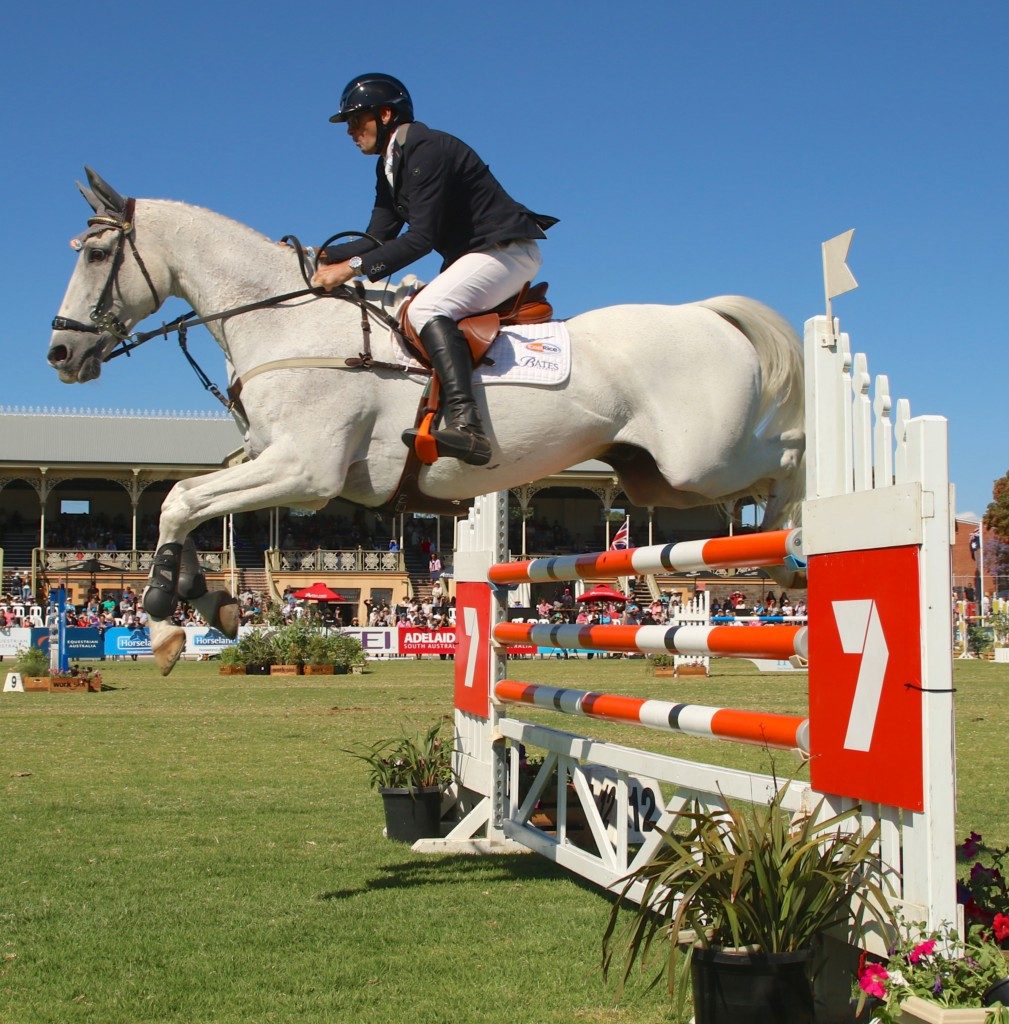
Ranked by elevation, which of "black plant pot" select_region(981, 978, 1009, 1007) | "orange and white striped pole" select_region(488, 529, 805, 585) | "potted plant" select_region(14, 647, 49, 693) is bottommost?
"potted plant" select_region(14, 647, 49, 693)

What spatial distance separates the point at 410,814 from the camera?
259 inches

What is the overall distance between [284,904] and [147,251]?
276cm

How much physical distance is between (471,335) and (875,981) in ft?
9.04

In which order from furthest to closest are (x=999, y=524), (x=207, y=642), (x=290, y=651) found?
(x=999, y=524) → (x=207, y=642) → (x=290, y=651)

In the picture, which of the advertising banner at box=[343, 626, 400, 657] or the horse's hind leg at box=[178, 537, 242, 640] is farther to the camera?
the advertising banner at box=[343, 626, 400, 657]

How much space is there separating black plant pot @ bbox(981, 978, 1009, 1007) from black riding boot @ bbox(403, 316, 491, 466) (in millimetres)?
2499

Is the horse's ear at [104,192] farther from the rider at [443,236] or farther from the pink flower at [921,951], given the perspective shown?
the pink flower at [921,951]

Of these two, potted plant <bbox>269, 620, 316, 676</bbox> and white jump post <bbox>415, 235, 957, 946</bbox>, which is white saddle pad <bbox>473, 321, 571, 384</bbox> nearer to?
white jump post <bbox>415, 235, 957, 946</bbox>

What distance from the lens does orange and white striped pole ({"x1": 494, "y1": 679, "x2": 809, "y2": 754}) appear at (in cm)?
360

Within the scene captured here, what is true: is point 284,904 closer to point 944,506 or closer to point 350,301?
point 350,301

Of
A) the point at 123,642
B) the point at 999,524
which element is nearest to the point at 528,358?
the point at 123,642

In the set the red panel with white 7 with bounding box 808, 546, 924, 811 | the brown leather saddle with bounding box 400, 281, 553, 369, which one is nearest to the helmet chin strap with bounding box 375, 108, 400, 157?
the brown leather saddle with bounding box 400, 281, 553, 369

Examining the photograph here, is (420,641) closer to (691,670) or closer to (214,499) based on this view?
(691,670)

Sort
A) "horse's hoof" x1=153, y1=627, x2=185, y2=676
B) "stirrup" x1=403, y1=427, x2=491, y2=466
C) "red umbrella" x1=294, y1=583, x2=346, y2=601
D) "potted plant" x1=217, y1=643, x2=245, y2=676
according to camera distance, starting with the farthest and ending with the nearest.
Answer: "red umbrella" x1=294, y1=583, x2=346, y2=601
"potted plant" x1=217, y1=643, x2=245, y2=676
"horse's hoof" x1=153, y1=627, x2=185, y2=676
"stirrup" x1=403, y1=427, x2=491, y2=466
